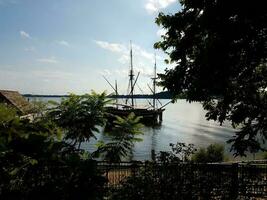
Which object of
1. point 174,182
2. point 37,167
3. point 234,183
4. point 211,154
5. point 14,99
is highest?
point 14,99

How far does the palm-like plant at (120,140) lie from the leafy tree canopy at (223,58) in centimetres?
222

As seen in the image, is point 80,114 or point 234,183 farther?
point 80,114

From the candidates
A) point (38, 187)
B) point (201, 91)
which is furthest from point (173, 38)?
point (38, 187)

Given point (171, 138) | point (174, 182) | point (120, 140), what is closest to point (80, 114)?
point (120, 140)

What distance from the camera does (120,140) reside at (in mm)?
11781

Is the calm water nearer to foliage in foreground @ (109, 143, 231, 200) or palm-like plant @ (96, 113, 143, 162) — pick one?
palm-like plant @ (96, 113, 143, 162)

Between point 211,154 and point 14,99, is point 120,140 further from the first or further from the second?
point 14,99

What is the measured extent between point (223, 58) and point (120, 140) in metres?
3.67

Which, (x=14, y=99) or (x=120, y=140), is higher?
(x=14, y=99)

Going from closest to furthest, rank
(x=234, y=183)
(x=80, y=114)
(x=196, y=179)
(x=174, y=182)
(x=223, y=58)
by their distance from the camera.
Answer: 1. (x=174, y=182)
2. (x=196, y=179)
3. (x=234, y=183)
4. (x=223, y=58)
5. (x=80, y=114)

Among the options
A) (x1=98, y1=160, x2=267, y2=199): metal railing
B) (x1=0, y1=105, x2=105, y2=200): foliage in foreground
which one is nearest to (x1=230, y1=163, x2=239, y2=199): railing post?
(x1=98, y1=160, x2=267, y2=199): metal railing

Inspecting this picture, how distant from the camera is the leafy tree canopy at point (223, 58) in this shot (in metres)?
11.3

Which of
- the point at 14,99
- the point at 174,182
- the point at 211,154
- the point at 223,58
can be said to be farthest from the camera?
the point at 14,99

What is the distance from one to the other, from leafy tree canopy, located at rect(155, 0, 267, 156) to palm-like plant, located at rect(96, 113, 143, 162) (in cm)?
222
